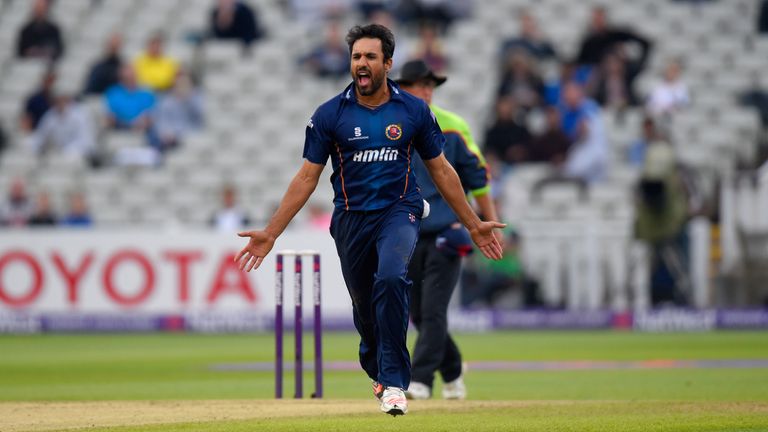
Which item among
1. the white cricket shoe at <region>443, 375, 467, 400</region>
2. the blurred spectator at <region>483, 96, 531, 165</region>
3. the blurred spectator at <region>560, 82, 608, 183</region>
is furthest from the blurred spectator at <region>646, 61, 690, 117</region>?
the white cricket shoe at <region>443, 375, 467, 400</region>

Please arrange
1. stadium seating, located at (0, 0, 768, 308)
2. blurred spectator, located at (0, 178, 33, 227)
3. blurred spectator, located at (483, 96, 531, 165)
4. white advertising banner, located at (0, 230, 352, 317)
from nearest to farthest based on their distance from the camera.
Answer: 1. white advertising banner, located at (0, 230, 352, 317)
2. stadium seating, located at (0, 0, 768, 308)
3. blurred spectator, located at (0, 178, 33, 227)
4. blurred spectator, located at (483, 96, 531, 165)

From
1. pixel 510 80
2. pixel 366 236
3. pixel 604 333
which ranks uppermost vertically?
pixel 510 80

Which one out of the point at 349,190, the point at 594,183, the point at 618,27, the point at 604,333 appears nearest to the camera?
the point at 349,190

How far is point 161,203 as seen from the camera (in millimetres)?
20578

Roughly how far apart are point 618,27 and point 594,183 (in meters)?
3.26

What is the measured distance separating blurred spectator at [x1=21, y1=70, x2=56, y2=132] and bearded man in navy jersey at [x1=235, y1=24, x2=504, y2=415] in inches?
588

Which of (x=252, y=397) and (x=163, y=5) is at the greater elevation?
(x=163, y=5)

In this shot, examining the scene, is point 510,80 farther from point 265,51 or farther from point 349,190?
point 349,190

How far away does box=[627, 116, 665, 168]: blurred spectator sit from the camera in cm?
1819

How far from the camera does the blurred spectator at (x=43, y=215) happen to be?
18703 mm

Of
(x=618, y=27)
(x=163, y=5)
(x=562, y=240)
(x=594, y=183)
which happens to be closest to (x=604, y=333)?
(x=562, y=240)

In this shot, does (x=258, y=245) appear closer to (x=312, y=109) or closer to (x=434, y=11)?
(x=312, y=109)

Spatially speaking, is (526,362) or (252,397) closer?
(252,397)

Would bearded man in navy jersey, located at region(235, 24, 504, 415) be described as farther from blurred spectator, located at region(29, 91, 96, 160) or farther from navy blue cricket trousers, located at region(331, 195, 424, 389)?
blurred spectator, located at region(29, 91, 96, 160)
